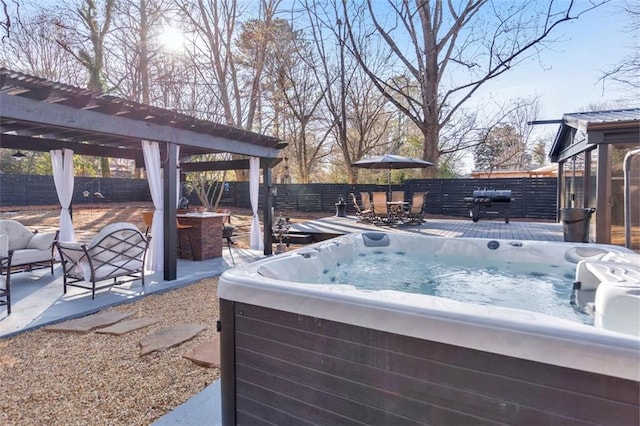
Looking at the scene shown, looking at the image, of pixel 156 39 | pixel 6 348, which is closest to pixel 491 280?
pixel 6 348

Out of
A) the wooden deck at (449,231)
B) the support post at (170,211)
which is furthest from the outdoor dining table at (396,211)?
the support post at (170,211)

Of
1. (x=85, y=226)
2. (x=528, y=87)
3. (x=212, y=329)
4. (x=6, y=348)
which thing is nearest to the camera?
(x=6, y=348)

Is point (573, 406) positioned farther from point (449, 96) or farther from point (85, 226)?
point (449, 96)

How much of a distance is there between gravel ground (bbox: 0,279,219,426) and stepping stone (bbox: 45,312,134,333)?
0.07 metres

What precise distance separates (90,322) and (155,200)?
2264 mm

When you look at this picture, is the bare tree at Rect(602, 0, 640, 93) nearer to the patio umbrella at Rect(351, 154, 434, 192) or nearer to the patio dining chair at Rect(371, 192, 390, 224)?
the patio umbrella at Rect(351, 154, 434, 192)

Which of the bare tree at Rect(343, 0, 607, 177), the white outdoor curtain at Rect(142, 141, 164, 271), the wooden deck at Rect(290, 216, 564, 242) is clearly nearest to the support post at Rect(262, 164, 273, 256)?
the wooden deck at Rect(290, 216, 564, 242)

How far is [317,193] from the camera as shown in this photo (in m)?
17.5

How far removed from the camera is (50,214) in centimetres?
1436

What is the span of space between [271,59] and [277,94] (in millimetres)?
1626

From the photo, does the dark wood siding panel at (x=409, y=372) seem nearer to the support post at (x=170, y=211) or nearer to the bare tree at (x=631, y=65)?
the support post at (x=170, y=211)

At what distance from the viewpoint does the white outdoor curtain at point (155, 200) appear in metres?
5.45

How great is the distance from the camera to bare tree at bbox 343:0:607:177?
43.3 feet

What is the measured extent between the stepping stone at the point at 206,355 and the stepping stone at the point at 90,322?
1.24 meters
